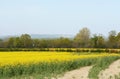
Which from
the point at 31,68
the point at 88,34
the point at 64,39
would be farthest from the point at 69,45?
the point at 31,68

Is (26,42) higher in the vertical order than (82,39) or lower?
lower

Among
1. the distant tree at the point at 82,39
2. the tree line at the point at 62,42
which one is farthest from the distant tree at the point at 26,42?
the distant tree at the point at 82,39

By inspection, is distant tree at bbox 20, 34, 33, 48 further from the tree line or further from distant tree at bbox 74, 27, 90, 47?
distant tree at bbox 74, 27, 90, 47

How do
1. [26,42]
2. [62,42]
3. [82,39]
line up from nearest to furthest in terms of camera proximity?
[26,42] < [62,42] < [82,39]

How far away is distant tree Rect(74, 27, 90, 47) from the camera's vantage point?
256ft

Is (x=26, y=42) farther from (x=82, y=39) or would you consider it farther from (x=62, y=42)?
(x=82, y=39)

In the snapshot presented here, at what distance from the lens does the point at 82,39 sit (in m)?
82.6

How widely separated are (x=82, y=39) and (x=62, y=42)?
10.2 m

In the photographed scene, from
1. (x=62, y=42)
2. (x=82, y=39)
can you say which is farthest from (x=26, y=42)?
(x=82, y=39)

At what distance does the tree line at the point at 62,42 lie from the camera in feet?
217

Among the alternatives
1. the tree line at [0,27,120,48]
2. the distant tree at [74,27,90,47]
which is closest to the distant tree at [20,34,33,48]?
the tree line at [0,27,120,48]

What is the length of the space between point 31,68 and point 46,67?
4.40 feet

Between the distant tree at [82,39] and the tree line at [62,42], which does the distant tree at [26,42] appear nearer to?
the tree line at [62,42]

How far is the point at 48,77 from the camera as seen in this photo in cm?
1875
